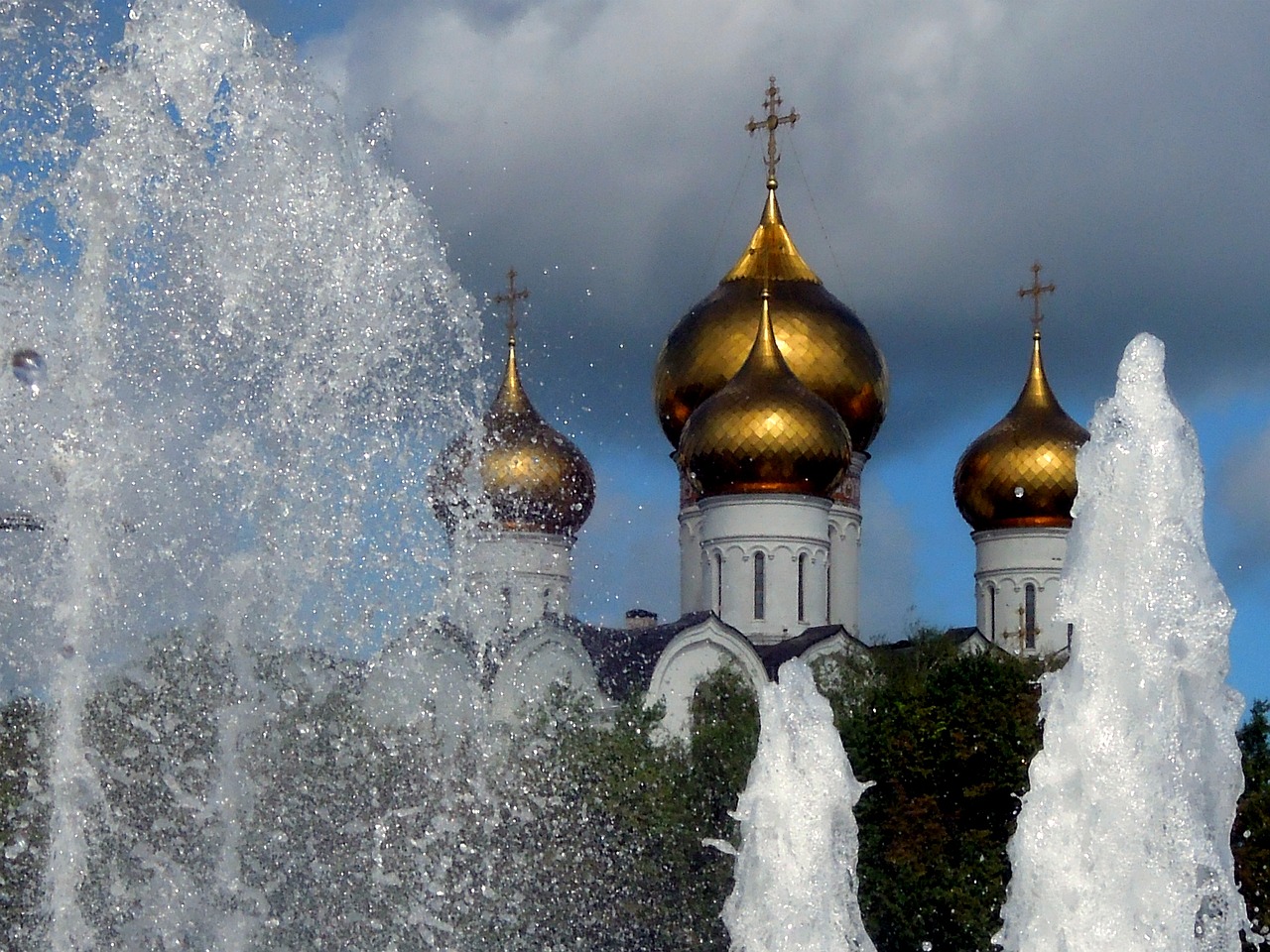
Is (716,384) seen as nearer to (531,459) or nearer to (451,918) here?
(531,459)

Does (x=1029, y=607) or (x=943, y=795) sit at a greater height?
(x=1029, y=607)

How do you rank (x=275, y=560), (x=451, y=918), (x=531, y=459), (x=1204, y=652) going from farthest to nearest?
(x=531, y=459) < (x=451, y=918) < (x=275, y=560) < (x=1204, y=652)

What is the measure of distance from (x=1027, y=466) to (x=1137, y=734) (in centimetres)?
3023

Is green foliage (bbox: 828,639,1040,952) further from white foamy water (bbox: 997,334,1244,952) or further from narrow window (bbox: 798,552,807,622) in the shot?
white foamy water (bbox: 997,334,1244,952)

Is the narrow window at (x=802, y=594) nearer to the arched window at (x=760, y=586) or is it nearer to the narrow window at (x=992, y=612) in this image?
the arched window at (x=760, y=586)

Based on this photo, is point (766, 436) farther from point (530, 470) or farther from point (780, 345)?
point (530, 470)

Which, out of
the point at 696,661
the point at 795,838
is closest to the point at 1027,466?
the point at 696,661

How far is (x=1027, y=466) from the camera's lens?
132 feet

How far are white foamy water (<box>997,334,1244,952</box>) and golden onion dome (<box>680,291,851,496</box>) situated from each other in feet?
86.2

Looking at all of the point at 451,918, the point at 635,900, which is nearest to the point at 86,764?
the point at 451,918

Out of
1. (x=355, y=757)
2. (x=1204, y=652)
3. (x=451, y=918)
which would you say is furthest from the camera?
(x=451, y=918)

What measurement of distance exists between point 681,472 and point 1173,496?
29.3 m

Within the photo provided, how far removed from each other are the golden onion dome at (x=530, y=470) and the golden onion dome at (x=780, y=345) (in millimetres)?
2027

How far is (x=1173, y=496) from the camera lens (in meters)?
10.6
